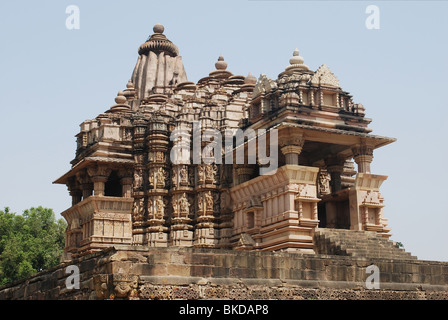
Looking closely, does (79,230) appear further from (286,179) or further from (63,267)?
(63,267)

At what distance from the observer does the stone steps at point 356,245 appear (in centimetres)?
2009

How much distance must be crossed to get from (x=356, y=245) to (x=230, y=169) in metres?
7.68

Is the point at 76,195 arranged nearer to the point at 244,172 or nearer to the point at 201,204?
the point at 201,204

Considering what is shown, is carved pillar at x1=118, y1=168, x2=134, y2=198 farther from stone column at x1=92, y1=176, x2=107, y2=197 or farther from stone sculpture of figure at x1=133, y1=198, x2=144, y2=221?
stone column at x1=92, y1=176, x2=107, y2=197

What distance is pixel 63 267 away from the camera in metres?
13.6

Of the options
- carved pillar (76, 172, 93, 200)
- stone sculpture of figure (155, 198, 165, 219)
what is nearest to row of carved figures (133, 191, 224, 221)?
stone sculpture of figure (155, 198, 165, 219)

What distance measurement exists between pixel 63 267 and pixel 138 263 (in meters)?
2.22

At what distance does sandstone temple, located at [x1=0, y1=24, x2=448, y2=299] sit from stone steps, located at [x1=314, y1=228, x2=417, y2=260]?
0.04m

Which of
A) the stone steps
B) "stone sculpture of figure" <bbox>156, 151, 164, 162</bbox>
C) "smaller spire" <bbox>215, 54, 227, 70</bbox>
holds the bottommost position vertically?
the stone steps

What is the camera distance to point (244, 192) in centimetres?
2502

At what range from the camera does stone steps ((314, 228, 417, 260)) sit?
20.1 metres

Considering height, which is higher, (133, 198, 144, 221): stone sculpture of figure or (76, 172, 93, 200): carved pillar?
(76, 172, 93, 200): carved pillar

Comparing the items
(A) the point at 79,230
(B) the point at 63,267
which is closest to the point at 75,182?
(A) the point at 79,230

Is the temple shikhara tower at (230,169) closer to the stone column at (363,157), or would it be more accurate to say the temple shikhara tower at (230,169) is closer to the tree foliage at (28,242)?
the stone column at (363,157)
